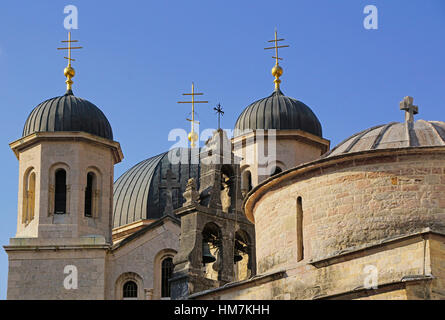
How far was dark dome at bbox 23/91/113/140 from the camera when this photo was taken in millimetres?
40844

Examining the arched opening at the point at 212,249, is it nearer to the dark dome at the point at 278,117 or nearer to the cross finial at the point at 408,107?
the cross finial at the point at 408,107

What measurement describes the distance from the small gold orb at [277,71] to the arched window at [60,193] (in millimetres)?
7997

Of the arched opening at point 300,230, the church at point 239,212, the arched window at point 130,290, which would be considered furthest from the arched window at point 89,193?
the arched opening at point 300,230

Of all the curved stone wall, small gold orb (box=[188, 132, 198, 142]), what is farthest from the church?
small gold orb (box=[188, 132, 198, 142])

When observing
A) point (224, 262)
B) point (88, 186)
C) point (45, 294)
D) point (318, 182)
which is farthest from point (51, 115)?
point (318, 182)

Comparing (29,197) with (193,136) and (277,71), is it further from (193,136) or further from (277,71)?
(277,71)

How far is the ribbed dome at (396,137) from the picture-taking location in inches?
1046

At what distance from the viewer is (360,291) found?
76.9ft

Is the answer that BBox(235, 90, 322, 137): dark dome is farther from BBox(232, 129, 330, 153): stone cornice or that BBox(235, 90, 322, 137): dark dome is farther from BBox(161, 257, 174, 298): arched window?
BBox(161, 257, 174, 298): arched window

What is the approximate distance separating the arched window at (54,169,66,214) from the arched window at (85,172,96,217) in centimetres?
85

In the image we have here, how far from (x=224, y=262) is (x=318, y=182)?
6172mm
